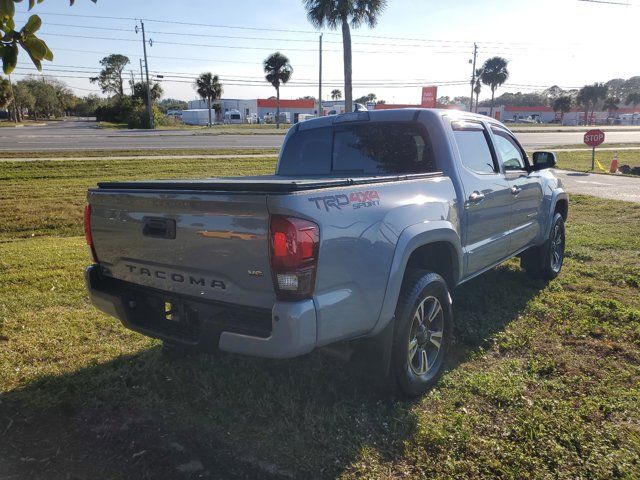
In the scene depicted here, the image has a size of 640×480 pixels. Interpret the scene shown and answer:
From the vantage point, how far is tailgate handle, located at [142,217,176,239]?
2.94 metres

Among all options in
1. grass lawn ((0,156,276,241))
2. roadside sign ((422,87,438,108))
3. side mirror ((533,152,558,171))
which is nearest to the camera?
side mirror ((533,152,558,171))

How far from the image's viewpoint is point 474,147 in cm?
Answer: 450

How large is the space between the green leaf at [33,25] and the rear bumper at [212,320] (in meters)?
1.58

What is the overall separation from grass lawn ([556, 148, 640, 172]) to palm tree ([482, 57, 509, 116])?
53.9 m

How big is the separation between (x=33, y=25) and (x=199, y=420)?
96.0 inches

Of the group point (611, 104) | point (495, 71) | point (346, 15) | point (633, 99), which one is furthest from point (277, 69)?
point (633, 99)

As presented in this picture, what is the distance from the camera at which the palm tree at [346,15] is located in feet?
83.8

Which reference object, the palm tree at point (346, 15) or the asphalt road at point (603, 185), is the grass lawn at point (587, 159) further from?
the palm tree at point (346, 15)

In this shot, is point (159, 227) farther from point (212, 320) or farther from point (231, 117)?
point (231, 117)

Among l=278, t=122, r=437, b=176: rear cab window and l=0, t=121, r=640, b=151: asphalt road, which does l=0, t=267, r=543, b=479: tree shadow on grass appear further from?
l=0, t=121, r=640, b=151: asphalt road

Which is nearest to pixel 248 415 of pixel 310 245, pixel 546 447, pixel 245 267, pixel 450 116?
pixel 245 267

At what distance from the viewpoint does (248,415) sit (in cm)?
323

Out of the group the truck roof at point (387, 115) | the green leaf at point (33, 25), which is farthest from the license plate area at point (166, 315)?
the truck roof at point (387, 115)

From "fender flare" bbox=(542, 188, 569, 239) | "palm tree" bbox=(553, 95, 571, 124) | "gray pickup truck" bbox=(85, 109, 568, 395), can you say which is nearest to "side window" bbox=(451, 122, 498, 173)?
"gray pickup truck" bbox=(85, 109, 568, 395)
